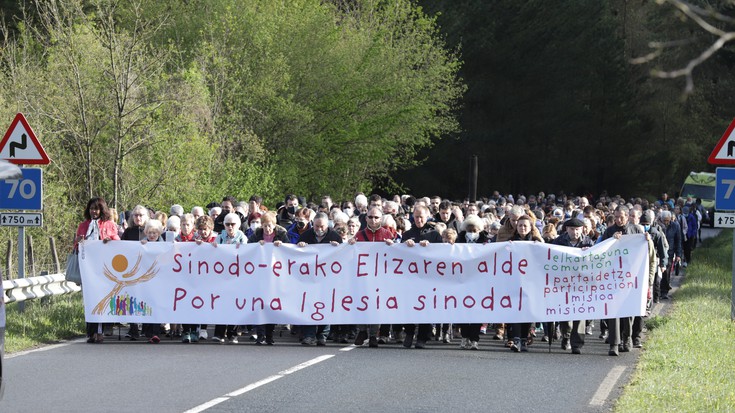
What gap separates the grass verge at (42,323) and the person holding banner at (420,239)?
436 cm

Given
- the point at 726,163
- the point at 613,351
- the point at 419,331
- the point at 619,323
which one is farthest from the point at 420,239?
the point at 726,163

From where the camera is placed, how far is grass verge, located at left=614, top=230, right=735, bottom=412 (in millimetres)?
10922

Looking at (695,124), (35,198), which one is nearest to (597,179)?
(695,124)

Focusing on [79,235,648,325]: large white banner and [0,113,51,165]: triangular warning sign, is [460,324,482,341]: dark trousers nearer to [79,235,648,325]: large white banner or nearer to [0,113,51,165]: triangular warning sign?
[79,235,648,325]: large white banner

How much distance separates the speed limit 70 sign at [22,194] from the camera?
52.3 ft

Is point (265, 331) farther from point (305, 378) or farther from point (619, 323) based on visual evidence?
point (619, 323)

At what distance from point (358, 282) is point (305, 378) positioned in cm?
362

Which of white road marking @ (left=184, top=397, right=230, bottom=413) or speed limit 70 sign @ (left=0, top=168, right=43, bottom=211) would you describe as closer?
white road marking @ (left=184, top=397, right=230, bottom=413)

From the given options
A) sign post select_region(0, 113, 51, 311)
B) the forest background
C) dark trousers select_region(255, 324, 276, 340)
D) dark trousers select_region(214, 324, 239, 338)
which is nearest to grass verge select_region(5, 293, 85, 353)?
sign post select_region(0, 113, 51, 311)

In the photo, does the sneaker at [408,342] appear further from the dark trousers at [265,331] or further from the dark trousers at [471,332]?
the dark trousers at [265,331]

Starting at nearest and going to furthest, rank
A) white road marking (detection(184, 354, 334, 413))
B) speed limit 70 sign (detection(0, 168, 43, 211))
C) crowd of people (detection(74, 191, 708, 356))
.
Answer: white road marking (detection(184, 354, 334, 413)) < speed limit 70 sign (detection(0, 168, 43, 211)) < crowd of people (detection(74, 191, 708, 356))

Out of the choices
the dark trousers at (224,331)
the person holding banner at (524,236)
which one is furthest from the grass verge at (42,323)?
the person holding banner at (524,236)

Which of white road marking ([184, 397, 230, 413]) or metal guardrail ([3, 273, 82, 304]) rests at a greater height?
metal guardrail ([3, 273, 82, 304])

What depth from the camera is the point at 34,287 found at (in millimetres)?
17422
